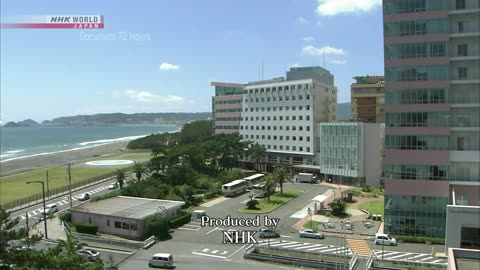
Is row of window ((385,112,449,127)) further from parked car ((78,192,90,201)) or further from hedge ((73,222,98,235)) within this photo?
parked car ((78,192,90,201))

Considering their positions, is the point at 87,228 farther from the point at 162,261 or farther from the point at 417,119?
the point at 417,119

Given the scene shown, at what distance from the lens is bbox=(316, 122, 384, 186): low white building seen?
79.5 meters

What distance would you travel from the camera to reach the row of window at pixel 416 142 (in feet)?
150

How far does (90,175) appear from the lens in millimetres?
98562

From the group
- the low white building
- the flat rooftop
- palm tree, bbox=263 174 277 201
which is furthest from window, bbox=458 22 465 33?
the flat rooftop

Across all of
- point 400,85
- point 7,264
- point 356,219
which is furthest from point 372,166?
Answer: point 7,264

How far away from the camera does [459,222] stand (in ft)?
130

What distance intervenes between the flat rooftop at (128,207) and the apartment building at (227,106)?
60.7 m

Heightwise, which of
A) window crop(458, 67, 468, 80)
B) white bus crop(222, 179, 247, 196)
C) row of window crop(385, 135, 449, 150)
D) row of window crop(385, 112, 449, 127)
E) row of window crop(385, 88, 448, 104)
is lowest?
white bus crop(222, 179, 247, 196)

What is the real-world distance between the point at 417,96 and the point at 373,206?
21.6 metres

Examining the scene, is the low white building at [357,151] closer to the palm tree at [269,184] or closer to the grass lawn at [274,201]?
the grass lawn at [274,201]

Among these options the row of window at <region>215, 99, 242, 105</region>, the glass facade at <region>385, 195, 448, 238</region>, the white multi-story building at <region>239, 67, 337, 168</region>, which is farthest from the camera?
the row of window at <region>215, 99, 242, 105</region>

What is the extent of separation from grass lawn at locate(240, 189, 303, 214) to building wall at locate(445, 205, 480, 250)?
81.7ft

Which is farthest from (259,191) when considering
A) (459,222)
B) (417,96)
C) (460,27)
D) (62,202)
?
(460,27)
